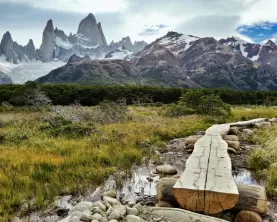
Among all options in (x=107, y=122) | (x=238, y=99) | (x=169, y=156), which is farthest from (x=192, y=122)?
(x=238, y=99)

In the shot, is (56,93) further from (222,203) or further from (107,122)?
(222,203)

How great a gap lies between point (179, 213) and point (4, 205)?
144 inches

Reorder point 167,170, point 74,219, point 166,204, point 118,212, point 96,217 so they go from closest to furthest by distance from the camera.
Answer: point 74,219 < point 96,217 < point 118,212 < point 166,204 < point 167,170

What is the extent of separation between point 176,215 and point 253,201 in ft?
5.81

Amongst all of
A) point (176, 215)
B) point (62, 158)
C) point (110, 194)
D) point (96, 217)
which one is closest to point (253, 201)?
point (176, 215)

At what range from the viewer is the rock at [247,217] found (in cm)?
631

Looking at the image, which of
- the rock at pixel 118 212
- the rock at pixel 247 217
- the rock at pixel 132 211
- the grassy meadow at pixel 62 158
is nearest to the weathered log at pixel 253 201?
the rock at pixel 247 217

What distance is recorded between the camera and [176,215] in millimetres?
5965

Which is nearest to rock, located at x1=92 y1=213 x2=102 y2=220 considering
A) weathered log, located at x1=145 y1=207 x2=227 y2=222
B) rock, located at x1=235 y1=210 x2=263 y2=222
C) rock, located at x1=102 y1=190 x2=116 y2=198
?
weathered log, located at x1=145 y1=207 x2=227 y2=222

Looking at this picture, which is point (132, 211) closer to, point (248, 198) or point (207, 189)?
point (207, 189)

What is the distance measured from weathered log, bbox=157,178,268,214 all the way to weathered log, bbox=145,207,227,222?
0.82 m

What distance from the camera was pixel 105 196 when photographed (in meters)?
6.95

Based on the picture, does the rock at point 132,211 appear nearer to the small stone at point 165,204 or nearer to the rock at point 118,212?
the rock at point 118,212

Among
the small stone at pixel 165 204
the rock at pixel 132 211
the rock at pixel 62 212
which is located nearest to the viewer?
the rock at pixel 132 211
